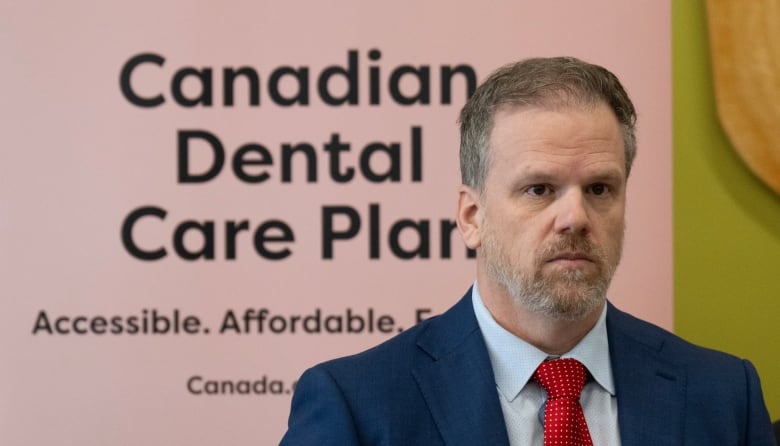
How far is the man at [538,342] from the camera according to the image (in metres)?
1.90

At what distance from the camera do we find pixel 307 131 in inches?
113

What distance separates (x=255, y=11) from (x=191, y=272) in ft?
2.18

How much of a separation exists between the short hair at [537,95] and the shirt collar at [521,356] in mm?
258

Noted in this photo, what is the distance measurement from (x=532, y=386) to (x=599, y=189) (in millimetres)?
350

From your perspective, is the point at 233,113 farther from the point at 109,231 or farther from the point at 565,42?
the point at 565,42

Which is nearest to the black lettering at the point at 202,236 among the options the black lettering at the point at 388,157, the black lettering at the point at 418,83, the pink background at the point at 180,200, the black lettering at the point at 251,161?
the pink background at the point at 180,200

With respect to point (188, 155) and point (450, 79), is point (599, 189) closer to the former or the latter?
point (450, 79)

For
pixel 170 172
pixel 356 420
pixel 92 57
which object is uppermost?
pixel 92 57

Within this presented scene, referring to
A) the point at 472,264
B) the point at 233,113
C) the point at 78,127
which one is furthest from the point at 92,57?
the point at 472,264

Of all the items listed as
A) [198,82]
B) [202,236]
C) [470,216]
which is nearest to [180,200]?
[202,236]

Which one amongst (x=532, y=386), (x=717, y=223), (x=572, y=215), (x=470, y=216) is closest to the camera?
(x=572, y=215)

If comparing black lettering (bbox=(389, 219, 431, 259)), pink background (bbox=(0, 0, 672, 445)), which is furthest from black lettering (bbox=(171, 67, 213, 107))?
black lettering (bbox=(389, 219, 431, 259))

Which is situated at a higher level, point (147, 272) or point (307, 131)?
point (307, 131)

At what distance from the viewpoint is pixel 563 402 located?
6.24 feet
